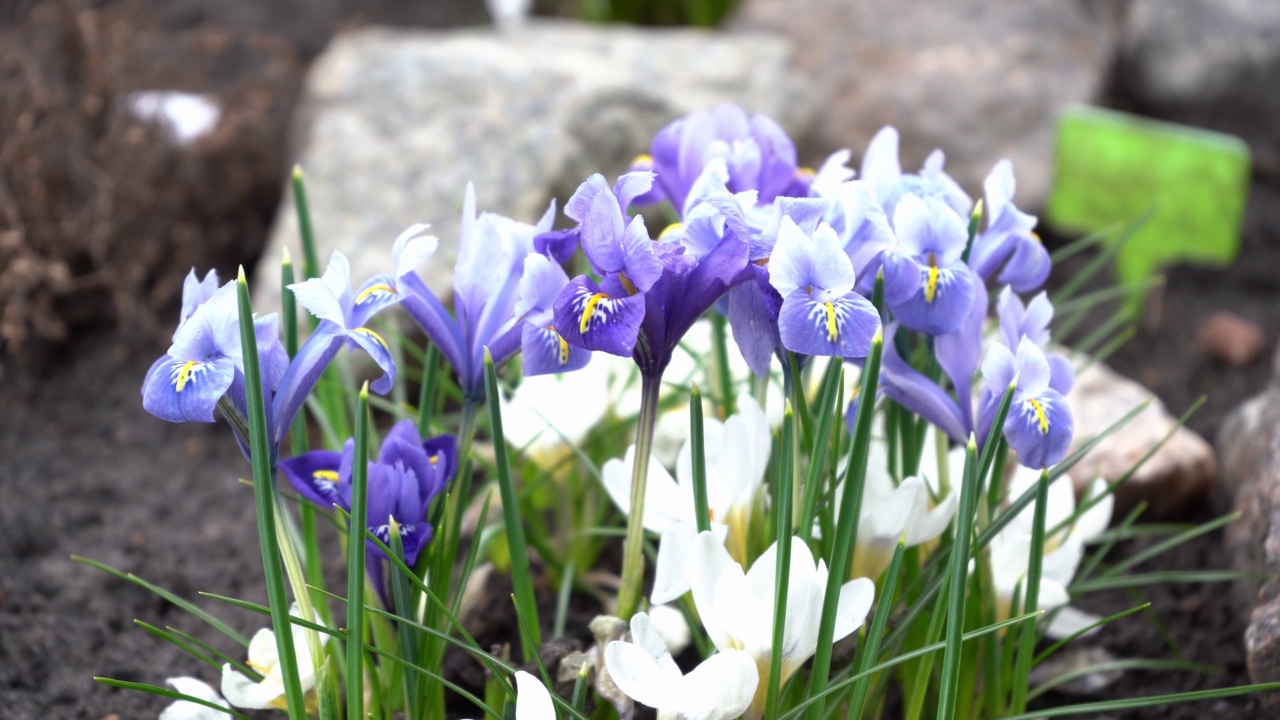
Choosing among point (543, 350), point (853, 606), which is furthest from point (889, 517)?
point (543, 350)

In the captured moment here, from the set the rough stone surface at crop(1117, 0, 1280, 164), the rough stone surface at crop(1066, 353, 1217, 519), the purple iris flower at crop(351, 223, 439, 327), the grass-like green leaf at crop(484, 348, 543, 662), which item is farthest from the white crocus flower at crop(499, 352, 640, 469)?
the rough stone surface at crop(1117, 0, 1280, 164)

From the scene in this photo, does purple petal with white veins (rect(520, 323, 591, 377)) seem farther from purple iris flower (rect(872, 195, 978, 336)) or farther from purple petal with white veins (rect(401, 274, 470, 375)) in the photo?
purple iris flower (rect(872, 195, 978, 336))

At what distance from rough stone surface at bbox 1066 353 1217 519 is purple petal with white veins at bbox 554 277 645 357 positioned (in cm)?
123

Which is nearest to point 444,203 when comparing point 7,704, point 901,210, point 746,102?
point 746,102

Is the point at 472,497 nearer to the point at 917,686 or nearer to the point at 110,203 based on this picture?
the point at 917,686

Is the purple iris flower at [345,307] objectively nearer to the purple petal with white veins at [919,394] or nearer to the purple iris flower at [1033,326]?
the purple petal with white veins at [919,394]

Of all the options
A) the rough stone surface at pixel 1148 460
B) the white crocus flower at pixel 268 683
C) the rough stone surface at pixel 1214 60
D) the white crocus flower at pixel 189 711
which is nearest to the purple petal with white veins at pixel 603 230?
the white crocus flower at pixel 268 683

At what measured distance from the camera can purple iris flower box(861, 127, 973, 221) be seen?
1298 millimetres

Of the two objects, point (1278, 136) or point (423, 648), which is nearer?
point (423, 648)

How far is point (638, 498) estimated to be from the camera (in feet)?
4.14

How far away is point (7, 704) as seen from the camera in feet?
5.10

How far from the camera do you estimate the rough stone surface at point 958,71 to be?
11.2ft

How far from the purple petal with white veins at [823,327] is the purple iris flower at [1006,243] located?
35cm

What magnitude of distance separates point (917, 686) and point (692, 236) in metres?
0.59
